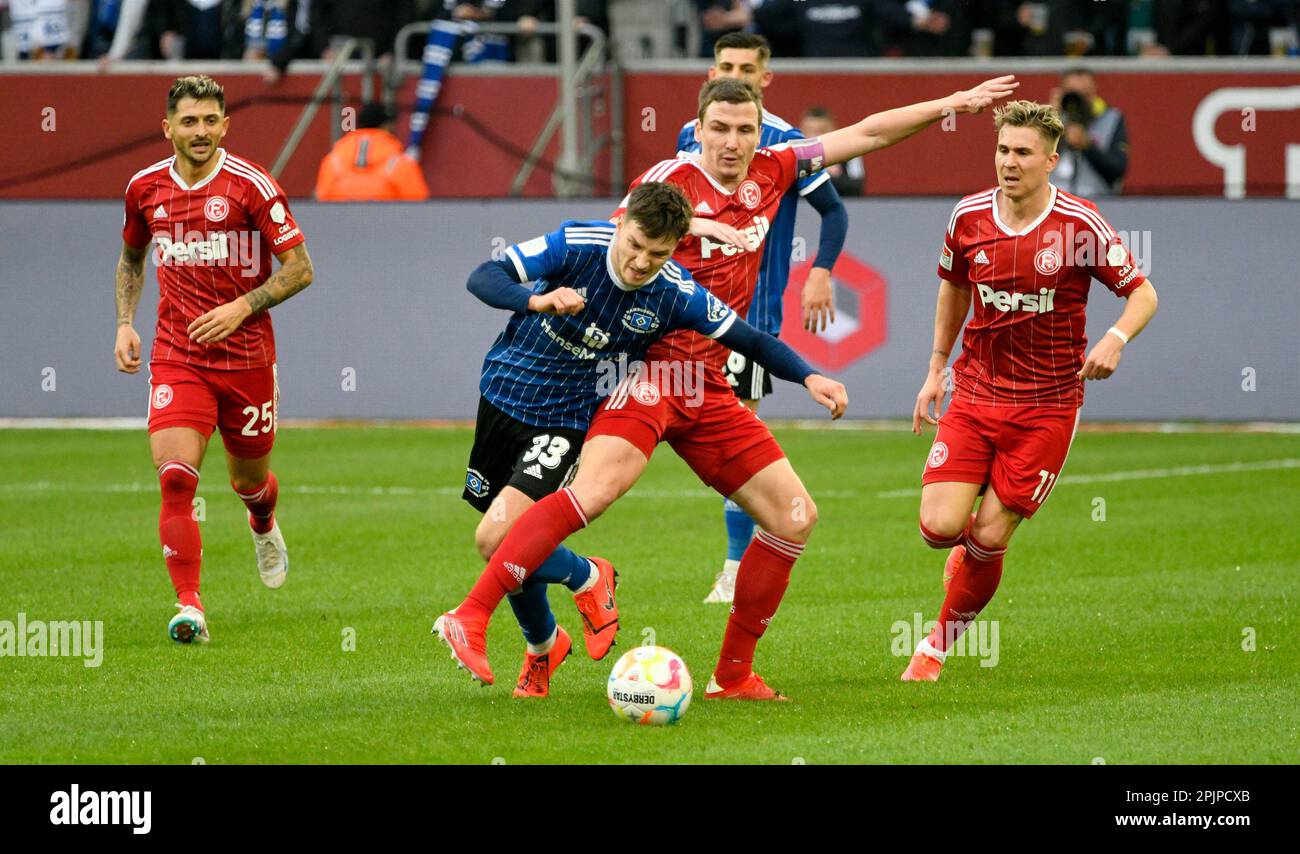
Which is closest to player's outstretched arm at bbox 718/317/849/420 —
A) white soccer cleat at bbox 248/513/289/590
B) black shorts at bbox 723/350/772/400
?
black shorts at bbox 723/350/772/400

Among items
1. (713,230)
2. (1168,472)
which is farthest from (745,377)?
(1168,472)

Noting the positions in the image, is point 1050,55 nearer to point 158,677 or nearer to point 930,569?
point 930,569

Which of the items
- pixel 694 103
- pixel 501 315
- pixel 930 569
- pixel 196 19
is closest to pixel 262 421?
pixel 930 569

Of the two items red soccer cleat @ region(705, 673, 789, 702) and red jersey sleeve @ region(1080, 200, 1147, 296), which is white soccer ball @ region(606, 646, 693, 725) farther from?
red jersey sleeve @ region(1080, 200, 1147, 296)

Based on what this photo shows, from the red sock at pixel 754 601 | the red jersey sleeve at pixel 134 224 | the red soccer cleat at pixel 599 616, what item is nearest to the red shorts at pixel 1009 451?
the red sock at pixel 754 601

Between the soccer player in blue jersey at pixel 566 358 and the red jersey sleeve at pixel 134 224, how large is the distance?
2.26 m

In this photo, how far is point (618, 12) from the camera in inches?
795

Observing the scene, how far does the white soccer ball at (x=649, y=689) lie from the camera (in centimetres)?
663

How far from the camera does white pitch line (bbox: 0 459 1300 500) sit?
13477 mm

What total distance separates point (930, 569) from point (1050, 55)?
9.91 m

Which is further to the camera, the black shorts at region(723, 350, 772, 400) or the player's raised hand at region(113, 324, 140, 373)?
the black shorts at region(723, 350, 772, 400)

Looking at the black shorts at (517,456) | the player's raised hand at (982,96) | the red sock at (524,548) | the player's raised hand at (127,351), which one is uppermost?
the player's raised hand at (982,96)

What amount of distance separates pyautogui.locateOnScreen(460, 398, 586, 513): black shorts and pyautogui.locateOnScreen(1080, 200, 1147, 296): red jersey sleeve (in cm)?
213

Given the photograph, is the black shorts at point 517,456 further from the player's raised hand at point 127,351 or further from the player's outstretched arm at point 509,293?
the player's raised hand at point 127,351
